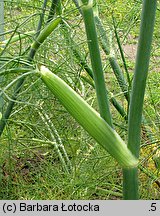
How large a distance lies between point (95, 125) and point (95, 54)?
0.15 m

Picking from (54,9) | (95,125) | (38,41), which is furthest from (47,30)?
(95,125)

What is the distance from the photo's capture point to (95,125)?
2.98 feet

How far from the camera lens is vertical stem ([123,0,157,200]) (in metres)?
0.81

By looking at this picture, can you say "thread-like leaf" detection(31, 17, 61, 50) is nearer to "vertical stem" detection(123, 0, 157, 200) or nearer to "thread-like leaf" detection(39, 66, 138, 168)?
"thread-like leaf" detection(39, 66, 138, 168)

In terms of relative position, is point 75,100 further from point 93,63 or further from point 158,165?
point 158,165

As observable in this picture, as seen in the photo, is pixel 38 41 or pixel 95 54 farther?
pixel 38 41

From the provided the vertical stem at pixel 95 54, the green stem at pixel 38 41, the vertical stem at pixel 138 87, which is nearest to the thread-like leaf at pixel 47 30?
the green stem at pixel 38 41

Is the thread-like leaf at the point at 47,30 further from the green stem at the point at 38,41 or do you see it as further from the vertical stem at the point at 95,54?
the vertical stem at the point at 95,54

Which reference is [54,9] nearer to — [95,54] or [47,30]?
[47,30]

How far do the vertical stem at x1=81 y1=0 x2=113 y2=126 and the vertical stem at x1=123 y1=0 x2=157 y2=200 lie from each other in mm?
59

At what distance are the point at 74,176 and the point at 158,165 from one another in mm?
249

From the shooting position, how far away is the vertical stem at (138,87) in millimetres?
814
